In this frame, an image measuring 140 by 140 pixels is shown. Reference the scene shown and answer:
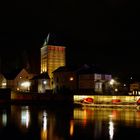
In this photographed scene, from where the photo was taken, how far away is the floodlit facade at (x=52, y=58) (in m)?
81.1

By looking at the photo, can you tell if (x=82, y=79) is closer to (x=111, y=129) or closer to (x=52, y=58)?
(x=52, y=58)

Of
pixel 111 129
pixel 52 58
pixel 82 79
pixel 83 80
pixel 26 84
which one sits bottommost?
pixel 111 129

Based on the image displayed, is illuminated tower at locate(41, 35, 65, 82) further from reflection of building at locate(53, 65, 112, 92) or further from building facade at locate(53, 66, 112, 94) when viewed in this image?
building facade at locate(53, 66, 112, 94)

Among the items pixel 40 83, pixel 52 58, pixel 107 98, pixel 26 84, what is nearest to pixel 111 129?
pixel 107 98

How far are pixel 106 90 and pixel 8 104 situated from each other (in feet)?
58.8

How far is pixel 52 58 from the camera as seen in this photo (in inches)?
3204

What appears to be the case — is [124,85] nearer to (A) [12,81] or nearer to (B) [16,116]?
(A) [12,81]

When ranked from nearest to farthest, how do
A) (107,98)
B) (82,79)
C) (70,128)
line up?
1. (70,128)
2. (107,98)
3. (82,79)

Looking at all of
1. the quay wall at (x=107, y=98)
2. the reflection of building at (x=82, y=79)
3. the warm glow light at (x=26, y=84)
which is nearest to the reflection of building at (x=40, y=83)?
the warm glow light at (x=26, y=84)

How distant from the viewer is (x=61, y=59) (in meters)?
82.5

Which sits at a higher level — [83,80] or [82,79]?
[82,79]

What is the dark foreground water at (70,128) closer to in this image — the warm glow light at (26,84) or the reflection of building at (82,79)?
the reflection of building at (82,79)

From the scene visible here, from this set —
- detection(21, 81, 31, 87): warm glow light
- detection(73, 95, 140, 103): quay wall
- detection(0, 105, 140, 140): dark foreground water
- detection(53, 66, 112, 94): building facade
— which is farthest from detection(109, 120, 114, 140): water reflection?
detection(21, 81, 31, 87): warm glow light

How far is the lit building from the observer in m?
81.1
